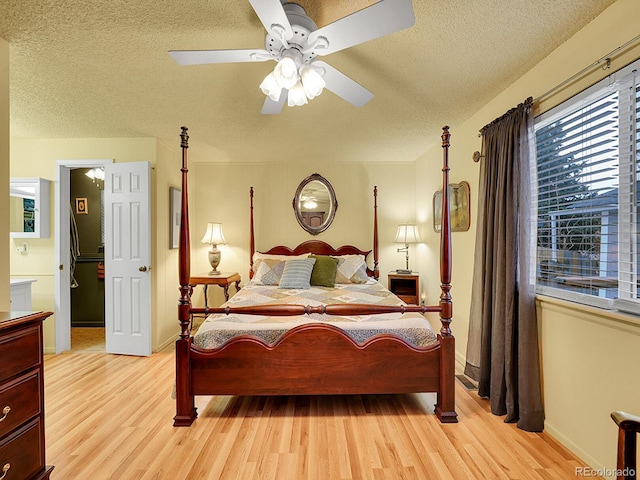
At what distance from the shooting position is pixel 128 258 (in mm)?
3471

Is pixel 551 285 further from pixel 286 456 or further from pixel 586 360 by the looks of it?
pixel 286 456

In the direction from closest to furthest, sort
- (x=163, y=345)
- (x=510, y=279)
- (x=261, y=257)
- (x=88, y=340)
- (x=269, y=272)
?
(x=510, y=279) < (x=163, y=345) < (x=269, y=272) < (x=88, y=340) < (x=261, y=257)

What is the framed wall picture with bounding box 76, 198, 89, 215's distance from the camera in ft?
15.7

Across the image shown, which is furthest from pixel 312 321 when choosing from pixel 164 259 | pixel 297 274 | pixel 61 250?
pixel 61 250

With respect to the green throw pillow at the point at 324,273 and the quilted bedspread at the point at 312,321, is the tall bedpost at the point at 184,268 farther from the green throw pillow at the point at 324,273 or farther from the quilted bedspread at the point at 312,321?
the green throw pillow at the point at 324,273

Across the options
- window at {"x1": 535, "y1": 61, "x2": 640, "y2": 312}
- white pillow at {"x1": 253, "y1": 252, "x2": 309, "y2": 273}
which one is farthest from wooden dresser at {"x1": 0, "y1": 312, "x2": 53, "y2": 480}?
window at {"x1": 535, "y1": 61, "x2": 640, "y2": 312}

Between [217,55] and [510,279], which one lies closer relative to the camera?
[217,55]

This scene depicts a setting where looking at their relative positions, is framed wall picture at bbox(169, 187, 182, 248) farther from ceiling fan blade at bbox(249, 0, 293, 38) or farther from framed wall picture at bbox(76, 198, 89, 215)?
ceiling fan blade at bbox(249, 0, 293, 38)

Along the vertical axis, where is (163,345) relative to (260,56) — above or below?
below

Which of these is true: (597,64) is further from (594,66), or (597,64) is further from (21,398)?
(21,398)

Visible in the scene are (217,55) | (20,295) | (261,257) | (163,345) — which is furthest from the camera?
(261,257)

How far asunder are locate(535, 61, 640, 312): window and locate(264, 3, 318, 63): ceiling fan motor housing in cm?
158

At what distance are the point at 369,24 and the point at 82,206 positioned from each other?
16.8ft

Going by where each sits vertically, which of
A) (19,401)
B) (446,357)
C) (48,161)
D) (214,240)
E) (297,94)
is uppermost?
(48,161)
